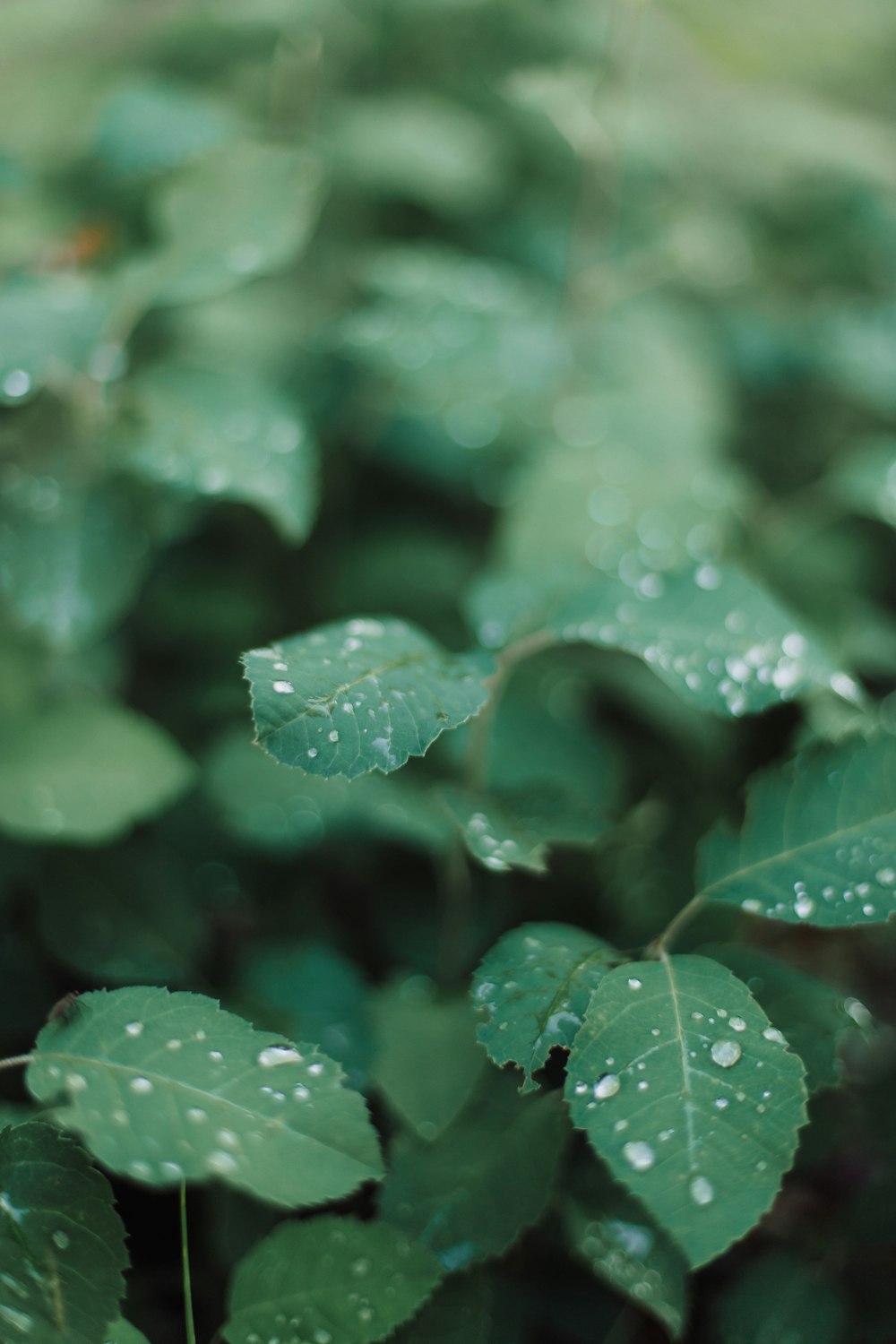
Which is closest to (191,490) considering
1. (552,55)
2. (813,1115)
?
(813,1115)

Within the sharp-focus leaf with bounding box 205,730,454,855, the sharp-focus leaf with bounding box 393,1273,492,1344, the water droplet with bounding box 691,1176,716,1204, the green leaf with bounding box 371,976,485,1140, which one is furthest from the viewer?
the sharp-focus leaf with bounding box 205,730,454,855

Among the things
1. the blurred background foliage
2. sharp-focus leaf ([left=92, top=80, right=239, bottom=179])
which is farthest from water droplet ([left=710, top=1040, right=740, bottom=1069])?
sharp-focus leaf ([left=92, top=80, right=239, bottom=179])

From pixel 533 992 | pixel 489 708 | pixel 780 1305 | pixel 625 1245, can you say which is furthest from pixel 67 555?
pixel 780 1305

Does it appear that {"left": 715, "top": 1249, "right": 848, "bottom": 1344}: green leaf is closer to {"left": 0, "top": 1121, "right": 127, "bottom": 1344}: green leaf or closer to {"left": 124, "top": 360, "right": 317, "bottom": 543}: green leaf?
{"left": 0, "top": 1121, "right": 127, "bottom": 1344}: green leaf

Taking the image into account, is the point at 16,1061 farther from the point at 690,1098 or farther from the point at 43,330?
the point at 43,330

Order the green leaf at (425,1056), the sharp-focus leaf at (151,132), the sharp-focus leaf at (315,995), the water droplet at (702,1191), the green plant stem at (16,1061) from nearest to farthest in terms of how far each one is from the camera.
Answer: the water droplet at (702,1191) < the green plant stem at (16,1061) < the green leaf at (425,1056) < the sharp-focus leaf at (315,995) < the sharp-focus leaf at (151,132)

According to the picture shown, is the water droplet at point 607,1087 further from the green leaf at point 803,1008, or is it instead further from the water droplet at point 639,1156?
the green leaf at point 803,1008

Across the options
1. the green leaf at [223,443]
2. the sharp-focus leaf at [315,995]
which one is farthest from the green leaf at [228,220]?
the sharp-focus leaf at [315,995]

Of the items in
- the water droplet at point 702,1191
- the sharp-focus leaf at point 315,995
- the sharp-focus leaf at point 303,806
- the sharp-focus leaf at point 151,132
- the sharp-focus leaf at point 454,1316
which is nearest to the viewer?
the water droplet at point 702,1191
